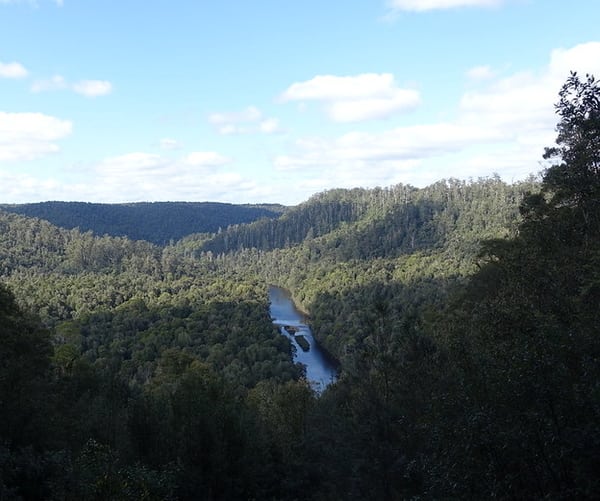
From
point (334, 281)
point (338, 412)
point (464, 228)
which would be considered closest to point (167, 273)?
point (334, 281)

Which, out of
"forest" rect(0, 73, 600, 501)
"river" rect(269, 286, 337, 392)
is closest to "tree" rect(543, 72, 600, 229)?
"forest" rect(0, 73, 600, 501)

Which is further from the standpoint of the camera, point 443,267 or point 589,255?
point 443,267

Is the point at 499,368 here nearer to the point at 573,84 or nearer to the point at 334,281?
the point at 573,84

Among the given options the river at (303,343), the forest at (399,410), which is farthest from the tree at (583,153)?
the river at (303,343)

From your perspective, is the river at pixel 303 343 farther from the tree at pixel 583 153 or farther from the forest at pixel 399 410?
the tree at pixel 583 153

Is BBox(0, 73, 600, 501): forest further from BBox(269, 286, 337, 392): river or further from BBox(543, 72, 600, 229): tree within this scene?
BBox(269, 286, 337, 392): river

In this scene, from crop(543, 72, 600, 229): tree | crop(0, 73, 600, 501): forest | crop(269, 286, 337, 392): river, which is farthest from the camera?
crop(269, 286, 337, 392): river

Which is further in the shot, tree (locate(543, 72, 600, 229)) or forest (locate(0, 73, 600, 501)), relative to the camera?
tree (locate(543, 72, 600, 229))

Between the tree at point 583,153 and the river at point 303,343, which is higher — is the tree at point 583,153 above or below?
above
